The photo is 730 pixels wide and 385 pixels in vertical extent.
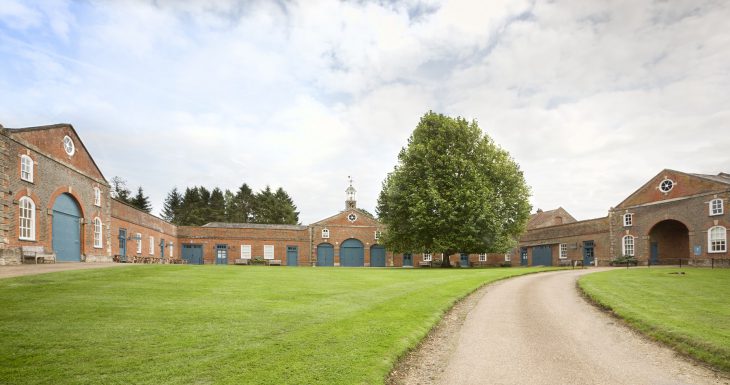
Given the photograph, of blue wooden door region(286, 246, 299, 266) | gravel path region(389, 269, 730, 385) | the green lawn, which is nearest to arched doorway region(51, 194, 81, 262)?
the green lawn

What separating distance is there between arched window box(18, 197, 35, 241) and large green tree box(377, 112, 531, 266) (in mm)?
25829

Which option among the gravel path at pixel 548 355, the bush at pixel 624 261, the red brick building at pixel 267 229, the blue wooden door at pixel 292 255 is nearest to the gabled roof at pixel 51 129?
the red brick building at pixel 267 229

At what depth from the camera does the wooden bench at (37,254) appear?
21.5 metres

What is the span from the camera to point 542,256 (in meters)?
53.2

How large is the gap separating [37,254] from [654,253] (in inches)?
1832

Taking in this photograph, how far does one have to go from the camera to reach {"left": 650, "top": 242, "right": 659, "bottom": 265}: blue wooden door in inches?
1610

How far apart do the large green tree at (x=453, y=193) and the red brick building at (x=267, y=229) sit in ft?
34.8

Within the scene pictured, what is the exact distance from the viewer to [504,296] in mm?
18109

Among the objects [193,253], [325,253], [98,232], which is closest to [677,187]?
[325,253]

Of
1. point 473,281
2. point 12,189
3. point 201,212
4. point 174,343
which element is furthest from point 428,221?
point 201,212

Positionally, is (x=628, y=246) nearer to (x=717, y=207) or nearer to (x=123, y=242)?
(x=717, y=207)

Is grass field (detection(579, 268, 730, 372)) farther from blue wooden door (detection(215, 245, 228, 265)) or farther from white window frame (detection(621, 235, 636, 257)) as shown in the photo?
blue wooden door (detection(215, 245, 228, 265))

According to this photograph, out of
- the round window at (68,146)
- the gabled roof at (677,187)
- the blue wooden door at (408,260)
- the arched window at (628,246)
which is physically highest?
the round window at (68,146)

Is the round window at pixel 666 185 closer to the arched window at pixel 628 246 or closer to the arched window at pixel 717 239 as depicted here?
the arched window at pixel 717 239
